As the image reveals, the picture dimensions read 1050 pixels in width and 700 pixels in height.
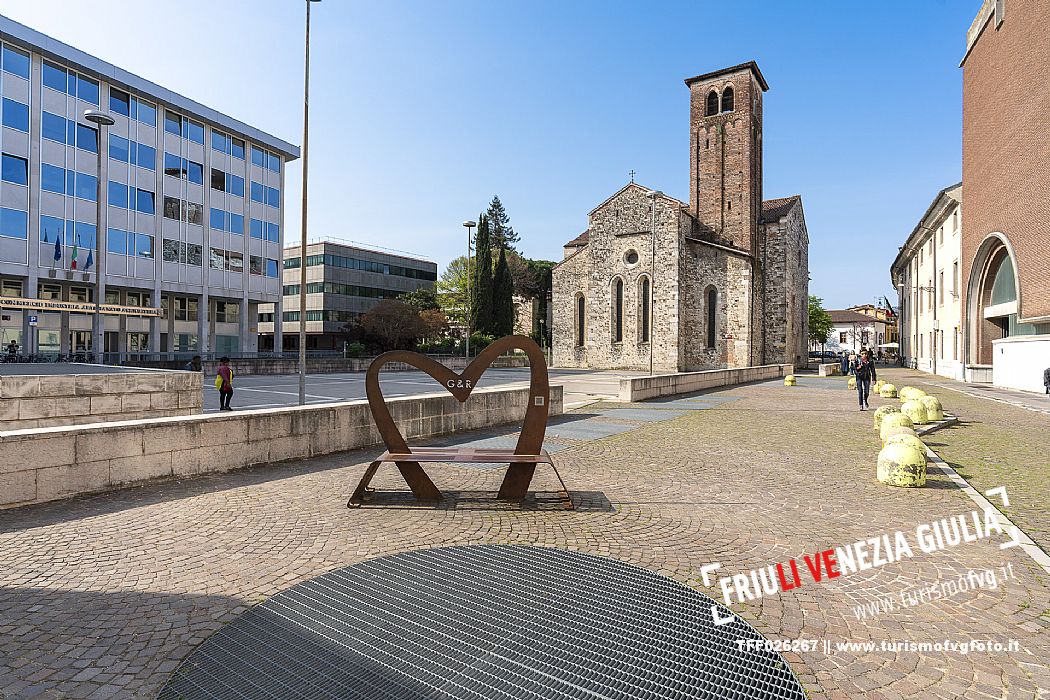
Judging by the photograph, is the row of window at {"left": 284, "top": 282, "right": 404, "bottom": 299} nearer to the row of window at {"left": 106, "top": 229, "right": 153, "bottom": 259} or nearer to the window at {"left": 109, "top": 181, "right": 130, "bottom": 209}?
the row of window at {"left": 106, "top": 229, "right": 153, "bottom": 259}

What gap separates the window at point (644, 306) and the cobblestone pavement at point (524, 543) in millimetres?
41274

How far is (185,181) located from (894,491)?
150 ft

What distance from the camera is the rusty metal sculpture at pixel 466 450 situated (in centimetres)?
637

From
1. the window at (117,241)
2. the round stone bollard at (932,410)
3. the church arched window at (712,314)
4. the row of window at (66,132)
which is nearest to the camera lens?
the round stone bollard at (932,410)

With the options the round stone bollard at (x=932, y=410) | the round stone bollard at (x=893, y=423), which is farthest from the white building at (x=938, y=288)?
the round stone bollard at (x=893, y=423)

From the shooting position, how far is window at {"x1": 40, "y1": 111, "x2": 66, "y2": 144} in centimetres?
3228

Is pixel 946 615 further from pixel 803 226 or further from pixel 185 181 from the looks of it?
pixel 803 226

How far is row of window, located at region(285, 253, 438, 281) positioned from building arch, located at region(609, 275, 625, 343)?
30.7 metres

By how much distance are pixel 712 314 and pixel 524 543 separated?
48380 mm

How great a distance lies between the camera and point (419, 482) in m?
6.56

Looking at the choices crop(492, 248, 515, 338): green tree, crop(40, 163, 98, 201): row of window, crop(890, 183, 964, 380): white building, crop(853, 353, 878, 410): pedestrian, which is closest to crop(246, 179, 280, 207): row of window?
crop(40, 163, 98, 201): row of window

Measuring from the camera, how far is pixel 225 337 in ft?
151

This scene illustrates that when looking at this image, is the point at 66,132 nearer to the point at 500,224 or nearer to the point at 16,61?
the point at 16,61

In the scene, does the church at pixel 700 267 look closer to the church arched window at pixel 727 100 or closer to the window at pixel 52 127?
the church arched window at pixel 727 100
